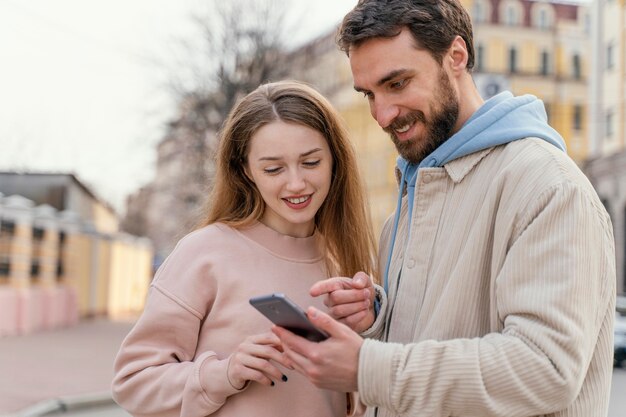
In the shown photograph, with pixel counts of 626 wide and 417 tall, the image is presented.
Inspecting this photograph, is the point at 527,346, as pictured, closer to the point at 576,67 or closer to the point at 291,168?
the point at 291,168

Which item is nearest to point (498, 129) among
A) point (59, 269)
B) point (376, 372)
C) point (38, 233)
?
point (376, 372)

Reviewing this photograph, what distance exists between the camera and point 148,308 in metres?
3.03

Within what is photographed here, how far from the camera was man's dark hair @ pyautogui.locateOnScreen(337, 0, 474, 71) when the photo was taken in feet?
8.47

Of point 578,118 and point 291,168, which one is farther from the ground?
point 578,118

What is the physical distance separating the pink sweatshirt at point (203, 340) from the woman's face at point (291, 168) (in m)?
0.20

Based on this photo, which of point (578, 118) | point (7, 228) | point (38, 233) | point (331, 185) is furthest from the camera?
point (578, 118)

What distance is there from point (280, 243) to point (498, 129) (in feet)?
3.27

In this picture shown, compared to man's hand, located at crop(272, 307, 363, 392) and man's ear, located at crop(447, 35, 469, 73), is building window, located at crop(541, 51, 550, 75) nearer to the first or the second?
man's ear, located at crop(447, 35, 469, 73)

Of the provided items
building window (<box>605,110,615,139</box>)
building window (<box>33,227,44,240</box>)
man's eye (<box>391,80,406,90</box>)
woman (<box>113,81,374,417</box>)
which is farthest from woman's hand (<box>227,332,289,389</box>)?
building window (<box>605,110,615,139</box>)

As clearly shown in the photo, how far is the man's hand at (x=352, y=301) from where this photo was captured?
2730 millimetres

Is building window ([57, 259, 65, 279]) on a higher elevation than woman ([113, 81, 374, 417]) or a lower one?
lower

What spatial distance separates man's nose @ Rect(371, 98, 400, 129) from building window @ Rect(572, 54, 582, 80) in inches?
2012

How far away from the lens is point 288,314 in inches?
90.7

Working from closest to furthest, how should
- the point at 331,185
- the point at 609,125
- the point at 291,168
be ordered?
1. the point at 291,168
2. the point at 331,185
3. the point at 609,125
